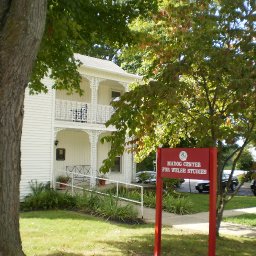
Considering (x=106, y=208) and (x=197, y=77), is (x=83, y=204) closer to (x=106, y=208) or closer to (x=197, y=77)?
(x=106, y=208)

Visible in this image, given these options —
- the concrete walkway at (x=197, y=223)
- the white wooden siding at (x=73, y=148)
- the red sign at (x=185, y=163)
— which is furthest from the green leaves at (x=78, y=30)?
the white wooden siding at (x=73, y=148)

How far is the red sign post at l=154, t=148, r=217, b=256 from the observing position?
24.3 ft

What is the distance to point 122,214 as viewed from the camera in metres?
13.7

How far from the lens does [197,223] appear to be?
13586 millimetres

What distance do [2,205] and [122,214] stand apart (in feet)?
28.1

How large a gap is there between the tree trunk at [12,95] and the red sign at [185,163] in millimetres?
3232

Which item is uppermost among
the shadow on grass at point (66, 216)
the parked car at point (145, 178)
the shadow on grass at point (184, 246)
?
the parked car at point (145, 178)

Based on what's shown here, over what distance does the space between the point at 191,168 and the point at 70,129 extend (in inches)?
566

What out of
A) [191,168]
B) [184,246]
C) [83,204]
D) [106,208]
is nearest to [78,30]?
[191,168]

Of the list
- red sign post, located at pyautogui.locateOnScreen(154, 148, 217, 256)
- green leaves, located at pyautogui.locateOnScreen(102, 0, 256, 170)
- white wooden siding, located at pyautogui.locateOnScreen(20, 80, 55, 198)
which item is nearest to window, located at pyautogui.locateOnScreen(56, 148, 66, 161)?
white wooden siding, located at pyautogui.locateOnScreen(20, 80, 55, 198)

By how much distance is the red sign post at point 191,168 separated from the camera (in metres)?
7.40

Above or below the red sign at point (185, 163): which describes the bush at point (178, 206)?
below

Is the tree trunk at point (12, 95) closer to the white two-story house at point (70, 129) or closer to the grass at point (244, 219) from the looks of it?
the grass at point (244, 219)

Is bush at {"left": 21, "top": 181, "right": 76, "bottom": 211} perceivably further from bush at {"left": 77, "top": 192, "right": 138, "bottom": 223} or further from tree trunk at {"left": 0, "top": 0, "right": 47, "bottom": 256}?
tree trunk at {"left": 0, "top": 0, "right": 47, "bottom": 256}
